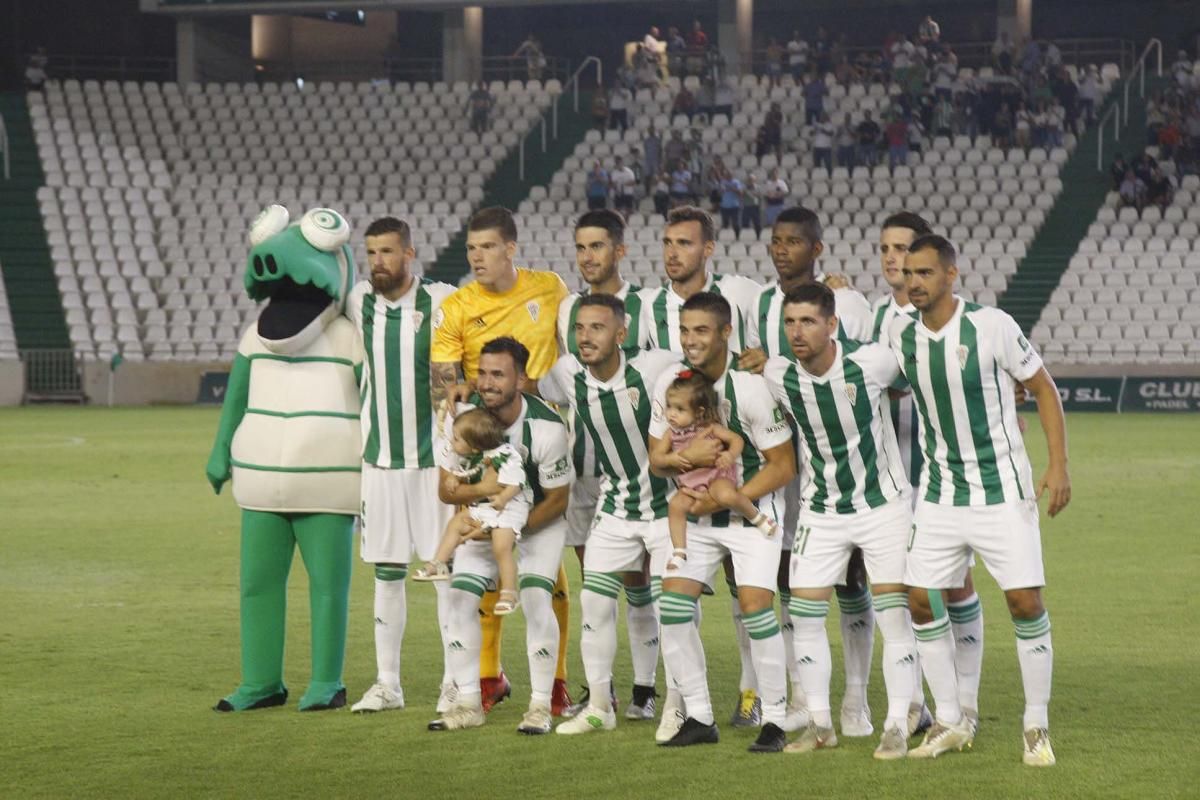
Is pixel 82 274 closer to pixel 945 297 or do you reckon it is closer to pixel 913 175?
pixel 913 175

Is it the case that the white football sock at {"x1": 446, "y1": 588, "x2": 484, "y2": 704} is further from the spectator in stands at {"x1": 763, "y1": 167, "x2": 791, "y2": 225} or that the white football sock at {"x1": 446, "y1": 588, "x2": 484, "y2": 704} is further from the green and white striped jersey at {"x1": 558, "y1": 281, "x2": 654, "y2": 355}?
the spectator in stands at {"x1": 763, "y1": 167, "x2": 791, "y2": 225}

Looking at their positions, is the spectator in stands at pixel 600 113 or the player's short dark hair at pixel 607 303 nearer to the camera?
the player's short dark hair at pixel 607 303

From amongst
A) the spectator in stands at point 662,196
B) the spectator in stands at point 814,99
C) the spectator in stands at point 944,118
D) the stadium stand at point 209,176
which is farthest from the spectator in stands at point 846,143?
the stadium stand at point 209,176

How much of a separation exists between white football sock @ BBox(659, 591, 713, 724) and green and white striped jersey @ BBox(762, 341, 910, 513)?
0.62 metres

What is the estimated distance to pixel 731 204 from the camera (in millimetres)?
32156

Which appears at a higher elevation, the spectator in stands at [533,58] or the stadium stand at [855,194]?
the spectator in stands at [533,58]

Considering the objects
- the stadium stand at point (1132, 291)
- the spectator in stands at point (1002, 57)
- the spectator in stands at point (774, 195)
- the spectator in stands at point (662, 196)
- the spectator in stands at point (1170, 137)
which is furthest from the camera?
the spectator in stands at point (1002, 57)

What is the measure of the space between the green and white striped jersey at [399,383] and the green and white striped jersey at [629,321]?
52 cm

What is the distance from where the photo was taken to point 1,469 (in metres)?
18.5

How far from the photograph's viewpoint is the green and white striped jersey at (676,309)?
24.0 feet

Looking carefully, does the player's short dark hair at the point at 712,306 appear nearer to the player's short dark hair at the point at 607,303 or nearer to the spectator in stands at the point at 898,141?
the player's short dark hair at the point at 607,303

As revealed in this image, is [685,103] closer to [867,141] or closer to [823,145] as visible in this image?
[823,145]

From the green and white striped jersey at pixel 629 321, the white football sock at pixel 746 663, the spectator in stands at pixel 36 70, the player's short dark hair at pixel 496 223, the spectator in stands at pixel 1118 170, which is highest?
the spectator in stands at pixel 36 70

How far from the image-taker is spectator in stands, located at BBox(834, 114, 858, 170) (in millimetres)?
33531
